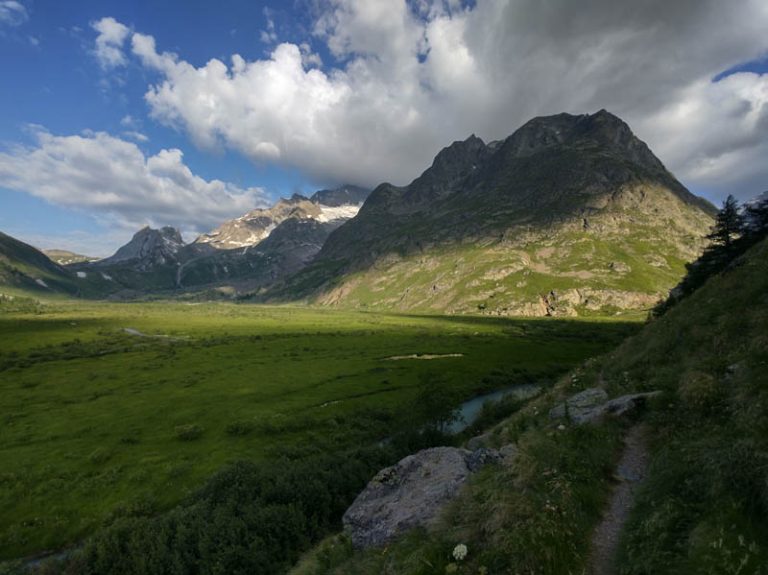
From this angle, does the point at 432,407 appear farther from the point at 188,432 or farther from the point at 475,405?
the point at 188,432

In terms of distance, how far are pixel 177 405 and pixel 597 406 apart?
286ft

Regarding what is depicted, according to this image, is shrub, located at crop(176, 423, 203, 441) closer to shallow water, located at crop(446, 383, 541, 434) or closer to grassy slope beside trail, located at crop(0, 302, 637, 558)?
grassy slope beside trail, located at crop(0, 302, 637, 558)

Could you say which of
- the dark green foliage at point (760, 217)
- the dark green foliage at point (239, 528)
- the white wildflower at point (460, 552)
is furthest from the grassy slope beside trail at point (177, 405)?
the dark green foliage at point (760, 217)

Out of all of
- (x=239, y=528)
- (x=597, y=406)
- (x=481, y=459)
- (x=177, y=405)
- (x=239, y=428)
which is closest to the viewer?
(x=481, y=459)

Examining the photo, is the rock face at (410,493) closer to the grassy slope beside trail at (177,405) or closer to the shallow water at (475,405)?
the grassy slope beside trail at (177,405)

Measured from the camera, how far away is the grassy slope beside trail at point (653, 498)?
10562 mm

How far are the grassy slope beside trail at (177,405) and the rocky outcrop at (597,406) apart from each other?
44705 mm

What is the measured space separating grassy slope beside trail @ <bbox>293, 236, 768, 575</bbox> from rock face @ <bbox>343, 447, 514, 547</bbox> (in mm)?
1212

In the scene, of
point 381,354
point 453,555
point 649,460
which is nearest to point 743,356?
point 649,460

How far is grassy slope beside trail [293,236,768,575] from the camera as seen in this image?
34.7ft

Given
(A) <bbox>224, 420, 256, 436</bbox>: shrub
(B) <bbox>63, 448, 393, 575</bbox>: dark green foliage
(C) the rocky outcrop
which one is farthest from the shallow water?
(C) the rocky outcrop

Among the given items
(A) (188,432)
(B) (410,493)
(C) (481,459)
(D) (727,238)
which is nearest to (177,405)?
(A) (188,432)

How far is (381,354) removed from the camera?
145 m

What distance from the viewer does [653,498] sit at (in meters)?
13.7
